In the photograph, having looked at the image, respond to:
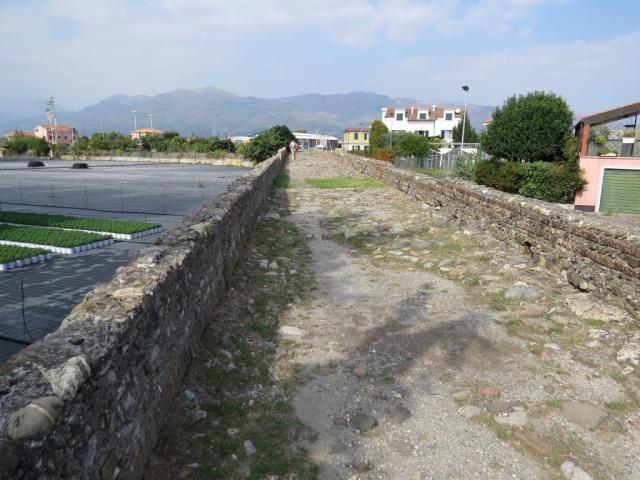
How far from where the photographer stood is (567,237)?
718 cm

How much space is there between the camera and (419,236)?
1065 cm

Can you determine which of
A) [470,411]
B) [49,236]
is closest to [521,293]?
[470,411]

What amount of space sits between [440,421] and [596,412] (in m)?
1.40

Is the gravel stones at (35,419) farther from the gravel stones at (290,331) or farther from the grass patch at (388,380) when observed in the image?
the gravel stones at (290,331)

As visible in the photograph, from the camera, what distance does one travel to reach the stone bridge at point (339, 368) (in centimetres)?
260

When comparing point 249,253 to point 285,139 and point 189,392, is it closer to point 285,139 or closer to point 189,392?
point 189,392

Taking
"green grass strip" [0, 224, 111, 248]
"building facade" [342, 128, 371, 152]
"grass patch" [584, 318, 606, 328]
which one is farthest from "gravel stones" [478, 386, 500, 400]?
"building facade" [342, 128, 371, 152]

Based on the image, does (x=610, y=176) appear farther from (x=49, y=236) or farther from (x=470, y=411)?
(x=49, y=236)

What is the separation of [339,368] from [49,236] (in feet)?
38.8

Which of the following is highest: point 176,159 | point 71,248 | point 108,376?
point 176,159

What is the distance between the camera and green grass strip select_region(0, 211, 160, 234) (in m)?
14.5

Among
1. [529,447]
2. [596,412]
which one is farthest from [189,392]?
[596,412]

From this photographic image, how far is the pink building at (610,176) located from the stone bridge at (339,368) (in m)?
19.9

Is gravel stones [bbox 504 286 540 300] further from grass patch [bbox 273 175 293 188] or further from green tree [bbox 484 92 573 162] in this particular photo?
green tree [bbox 484 92 573 162]
